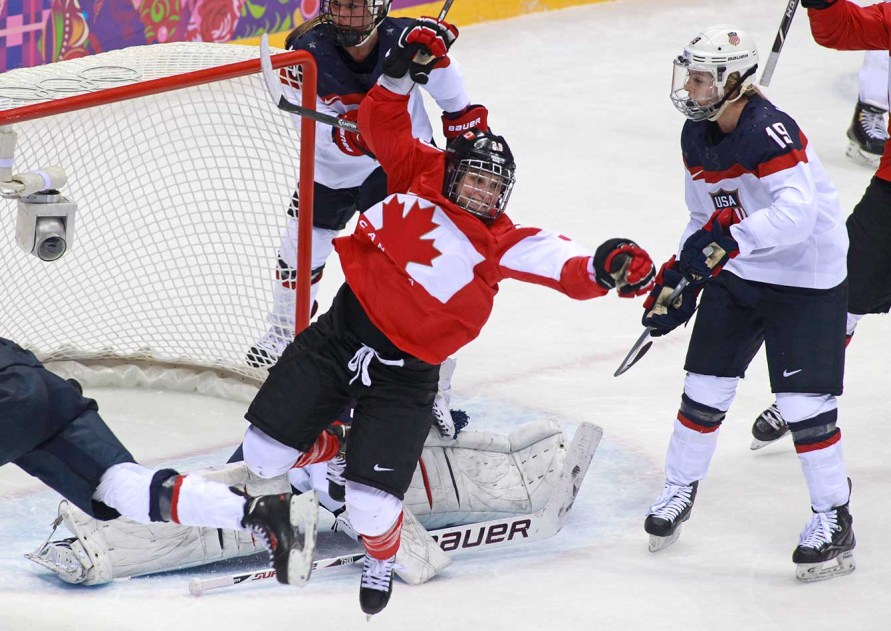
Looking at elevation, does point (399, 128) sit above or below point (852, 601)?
above

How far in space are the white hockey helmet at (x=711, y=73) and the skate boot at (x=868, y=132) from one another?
3589 mm

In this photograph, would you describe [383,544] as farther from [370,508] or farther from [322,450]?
[322,450]

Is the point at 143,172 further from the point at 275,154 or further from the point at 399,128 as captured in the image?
the point at 399,128

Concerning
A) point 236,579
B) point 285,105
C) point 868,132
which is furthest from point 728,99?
point 868,132

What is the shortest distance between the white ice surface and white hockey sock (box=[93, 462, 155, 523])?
13.1 inches

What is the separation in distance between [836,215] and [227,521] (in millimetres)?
1620

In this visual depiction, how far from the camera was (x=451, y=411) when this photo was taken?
4.34 meters

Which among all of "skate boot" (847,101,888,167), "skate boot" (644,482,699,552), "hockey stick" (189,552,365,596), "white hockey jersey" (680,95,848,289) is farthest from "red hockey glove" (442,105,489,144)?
"skate boot" (847,101,888,167)

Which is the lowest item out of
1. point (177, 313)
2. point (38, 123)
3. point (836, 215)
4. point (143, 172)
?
point (177, 313)

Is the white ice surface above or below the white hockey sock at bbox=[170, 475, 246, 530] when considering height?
below

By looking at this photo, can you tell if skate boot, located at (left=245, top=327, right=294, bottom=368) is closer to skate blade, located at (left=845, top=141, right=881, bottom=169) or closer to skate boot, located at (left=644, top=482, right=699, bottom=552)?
skate boot, located at (left=644, top=482, right=699, bottom=552)

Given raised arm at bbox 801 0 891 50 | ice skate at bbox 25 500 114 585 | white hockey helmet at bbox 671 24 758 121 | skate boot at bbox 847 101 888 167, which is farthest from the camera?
skate boot at bbox 847 101 888 167

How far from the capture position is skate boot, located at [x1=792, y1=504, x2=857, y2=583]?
3709 millimetres

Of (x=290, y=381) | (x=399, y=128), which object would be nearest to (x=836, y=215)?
(x=399, y=128)
